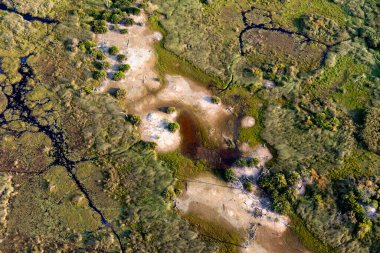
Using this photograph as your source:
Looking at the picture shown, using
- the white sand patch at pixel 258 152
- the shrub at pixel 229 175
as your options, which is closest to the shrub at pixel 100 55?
the white sand patch at pixel 258 152

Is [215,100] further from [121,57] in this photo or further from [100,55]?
[100,55]

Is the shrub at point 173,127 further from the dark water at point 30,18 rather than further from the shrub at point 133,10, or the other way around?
the dark water at point 30,18

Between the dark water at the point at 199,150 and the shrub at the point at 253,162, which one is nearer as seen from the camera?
the shrub at the point at 253,162

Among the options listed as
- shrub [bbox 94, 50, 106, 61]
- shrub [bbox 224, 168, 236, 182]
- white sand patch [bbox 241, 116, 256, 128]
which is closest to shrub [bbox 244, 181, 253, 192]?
shrub [bbox 224, 168, 236, 182]

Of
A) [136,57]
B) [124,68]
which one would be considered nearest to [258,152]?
[124,68]

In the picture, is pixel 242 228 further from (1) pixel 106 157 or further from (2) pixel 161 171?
(1) pixel 106 157

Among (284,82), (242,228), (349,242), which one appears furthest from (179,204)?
(284,82)
